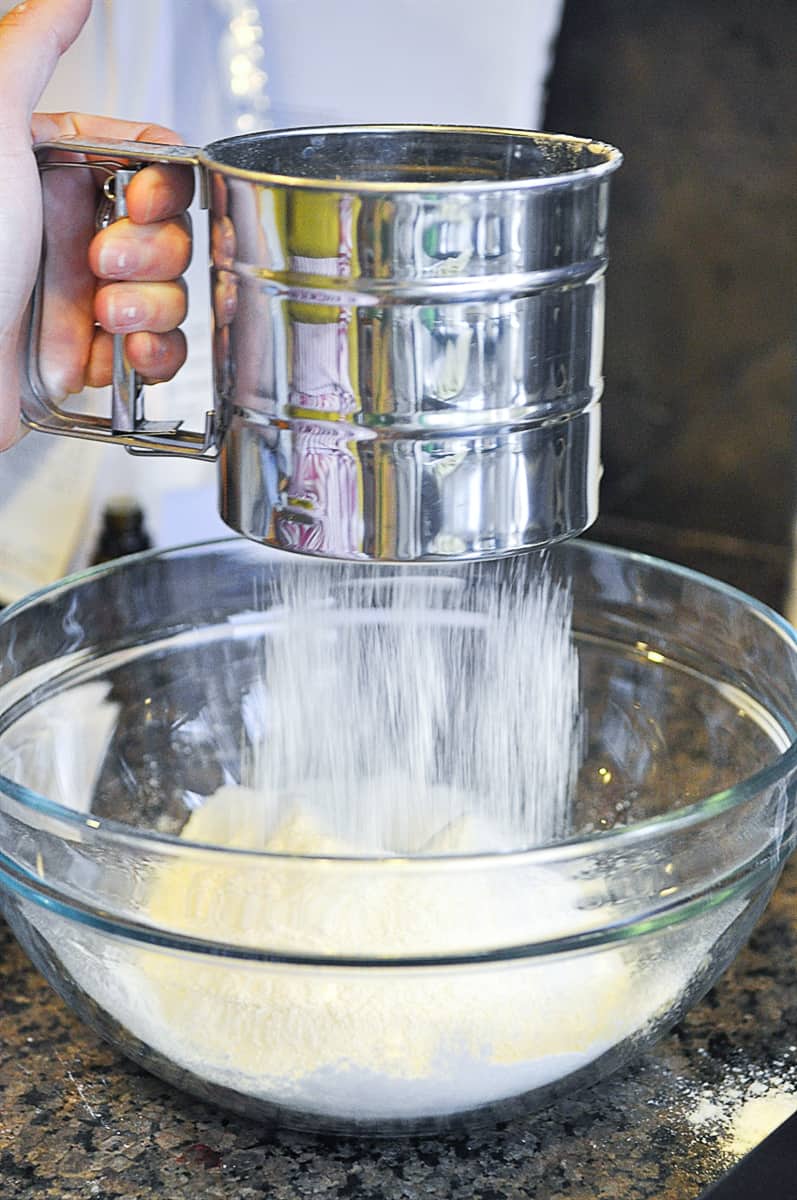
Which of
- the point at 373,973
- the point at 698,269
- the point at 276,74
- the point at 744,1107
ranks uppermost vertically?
the point at 276,74

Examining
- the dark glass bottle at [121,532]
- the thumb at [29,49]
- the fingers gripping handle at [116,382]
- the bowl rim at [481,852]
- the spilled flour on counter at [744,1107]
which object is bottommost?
the spilled flour on counter at [744,1107]

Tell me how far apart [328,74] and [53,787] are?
487 millimetres

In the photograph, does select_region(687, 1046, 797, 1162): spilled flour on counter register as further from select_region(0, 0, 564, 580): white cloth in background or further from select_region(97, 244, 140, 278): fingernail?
select_region(0, 0, 564, 580): white cloth in background

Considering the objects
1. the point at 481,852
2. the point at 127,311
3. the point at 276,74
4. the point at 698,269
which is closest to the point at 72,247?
the point at 127,311

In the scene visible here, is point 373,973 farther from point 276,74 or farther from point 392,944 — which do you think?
point 276,74

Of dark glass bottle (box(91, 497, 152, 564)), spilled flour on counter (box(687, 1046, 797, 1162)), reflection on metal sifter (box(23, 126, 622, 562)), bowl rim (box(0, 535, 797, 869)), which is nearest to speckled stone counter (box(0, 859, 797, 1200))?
spilled flour on counter (box(687, 1046, 797, 1162))

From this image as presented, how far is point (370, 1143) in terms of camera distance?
55 cm

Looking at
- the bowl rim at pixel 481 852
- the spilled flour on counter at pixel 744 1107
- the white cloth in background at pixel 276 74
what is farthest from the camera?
the white cloth in background at pixel 276 74

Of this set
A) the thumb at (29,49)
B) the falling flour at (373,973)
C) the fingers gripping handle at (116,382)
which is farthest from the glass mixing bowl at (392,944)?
the thumb at (29,49)

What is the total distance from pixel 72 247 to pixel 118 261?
0.11m

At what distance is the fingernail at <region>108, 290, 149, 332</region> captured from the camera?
0.62 meters

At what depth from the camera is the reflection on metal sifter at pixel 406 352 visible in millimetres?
448

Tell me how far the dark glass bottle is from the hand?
8.1 inches

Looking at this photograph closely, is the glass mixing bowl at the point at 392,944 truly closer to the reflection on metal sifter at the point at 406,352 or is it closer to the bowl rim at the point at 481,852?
the bowl rim at the point at 481,852
